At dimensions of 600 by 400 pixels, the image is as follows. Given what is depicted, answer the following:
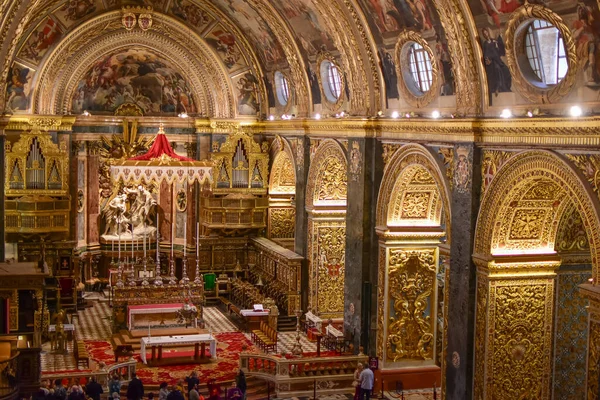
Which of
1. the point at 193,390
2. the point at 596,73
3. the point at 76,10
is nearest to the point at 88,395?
the point at 193,390

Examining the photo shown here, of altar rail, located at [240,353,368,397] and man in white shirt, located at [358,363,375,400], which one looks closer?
man in white shirt, located at [358,363,375,400]

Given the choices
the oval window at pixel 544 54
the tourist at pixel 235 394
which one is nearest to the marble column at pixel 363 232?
the tourist at pixel 235 394

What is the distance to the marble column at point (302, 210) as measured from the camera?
28.0m

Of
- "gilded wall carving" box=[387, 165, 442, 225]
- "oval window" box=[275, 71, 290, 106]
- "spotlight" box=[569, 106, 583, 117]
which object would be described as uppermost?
"oval window" box=[275, 71, 290, 106]

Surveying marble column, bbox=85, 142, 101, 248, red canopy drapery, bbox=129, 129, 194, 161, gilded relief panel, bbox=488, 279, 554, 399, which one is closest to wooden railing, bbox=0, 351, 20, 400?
gilded relief panel, bbox=488, 279, 554, 399

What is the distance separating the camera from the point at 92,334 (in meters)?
26.7

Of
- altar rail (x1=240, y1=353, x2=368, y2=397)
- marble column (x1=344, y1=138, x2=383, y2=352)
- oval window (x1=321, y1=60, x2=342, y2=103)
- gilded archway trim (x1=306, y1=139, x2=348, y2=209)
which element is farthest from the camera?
gilded archway trim (x1=306, y1=139, x2=348, y2=209)

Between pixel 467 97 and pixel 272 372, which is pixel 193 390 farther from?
pixel 467 97

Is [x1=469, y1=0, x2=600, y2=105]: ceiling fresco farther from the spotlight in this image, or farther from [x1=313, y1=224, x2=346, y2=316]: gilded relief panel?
[x1=313, y1=224, x2=346, y2=316]: gilded relief panel

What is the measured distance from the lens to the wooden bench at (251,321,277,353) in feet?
80.6

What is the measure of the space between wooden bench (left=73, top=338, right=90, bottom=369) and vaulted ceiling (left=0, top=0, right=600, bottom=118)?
7247 mm

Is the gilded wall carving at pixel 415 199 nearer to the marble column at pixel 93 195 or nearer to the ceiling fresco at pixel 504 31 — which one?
the ceiling fresco at pixel 504 31

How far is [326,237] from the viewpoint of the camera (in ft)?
90.7

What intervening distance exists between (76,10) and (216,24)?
467cm
